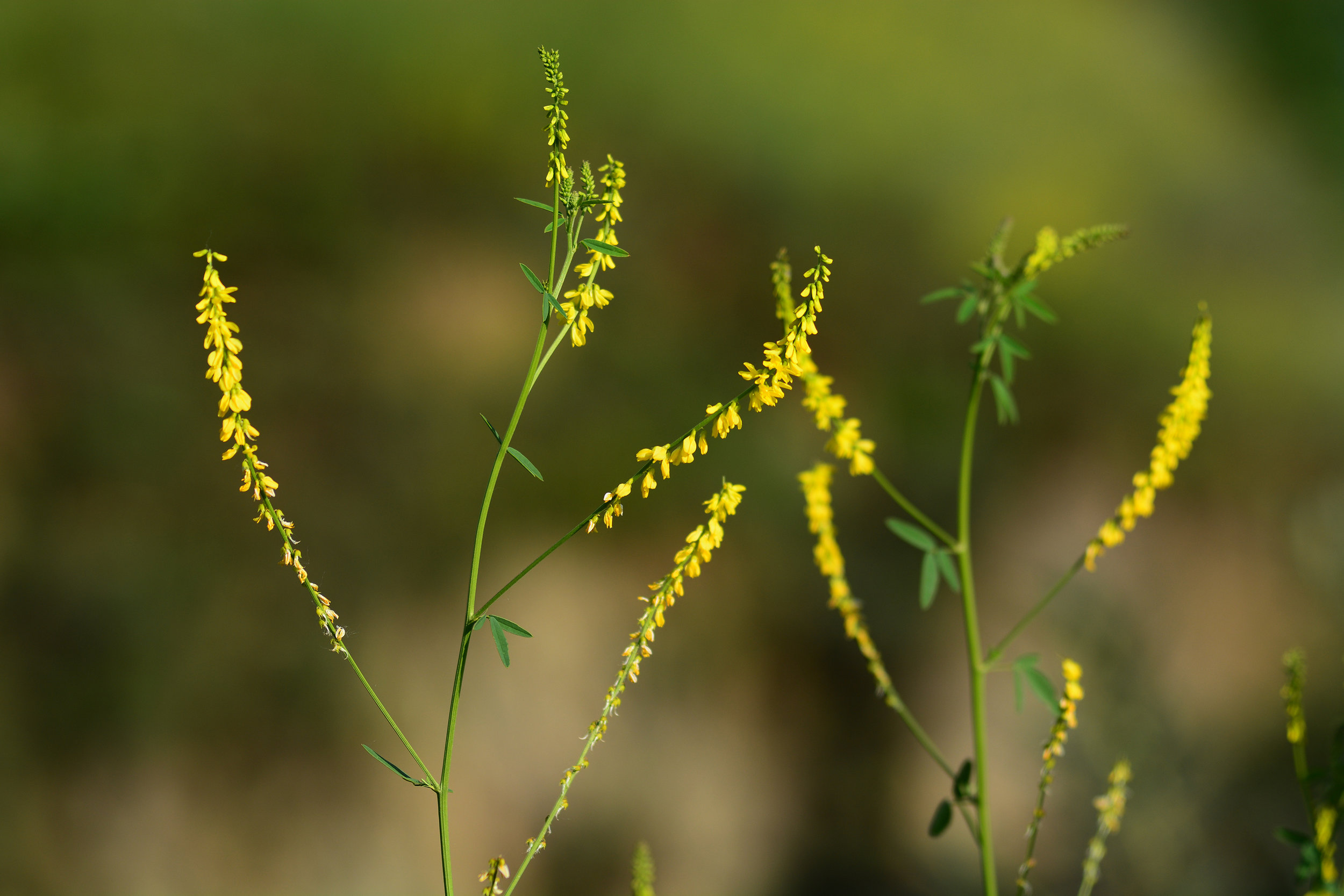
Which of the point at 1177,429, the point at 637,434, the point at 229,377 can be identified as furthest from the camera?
the point at 637,434

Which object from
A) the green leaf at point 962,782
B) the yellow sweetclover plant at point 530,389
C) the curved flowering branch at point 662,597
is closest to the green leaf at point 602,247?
the yellow sweetclover plant at point 530,389

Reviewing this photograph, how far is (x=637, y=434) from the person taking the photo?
2.77 ft

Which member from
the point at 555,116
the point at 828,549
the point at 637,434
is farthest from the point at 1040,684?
the point at 637,434

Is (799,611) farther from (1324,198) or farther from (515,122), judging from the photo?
(1324,198)

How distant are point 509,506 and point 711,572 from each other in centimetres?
22

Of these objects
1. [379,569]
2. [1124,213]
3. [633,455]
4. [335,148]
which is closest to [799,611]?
[633,455]

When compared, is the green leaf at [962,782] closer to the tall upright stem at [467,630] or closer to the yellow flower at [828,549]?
the yellow flower at [828,549]

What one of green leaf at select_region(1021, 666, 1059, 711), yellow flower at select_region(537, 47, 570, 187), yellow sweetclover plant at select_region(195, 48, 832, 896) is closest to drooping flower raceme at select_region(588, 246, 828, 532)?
yellow sweetclover plant at select_region(195, 48, 832, 896)

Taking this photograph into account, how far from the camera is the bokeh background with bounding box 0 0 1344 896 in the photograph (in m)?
0.78

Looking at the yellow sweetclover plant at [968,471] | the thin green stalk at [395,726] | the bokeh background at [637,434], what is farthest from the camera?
the bokeh background at [637,434]

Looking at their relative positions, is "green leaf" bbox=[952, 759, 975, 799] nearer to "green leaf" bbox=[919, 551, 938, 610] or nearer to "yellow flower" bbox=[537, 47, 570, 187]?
"green leaf" bbox=[919, 551, 938, 610]

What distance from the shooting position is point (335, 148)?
814 mm

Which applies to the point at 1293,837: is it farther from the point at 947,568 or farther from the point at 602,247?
the point at 602,247

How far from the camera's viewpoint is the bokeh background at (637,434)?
78 cm
